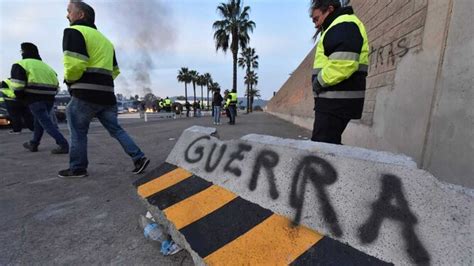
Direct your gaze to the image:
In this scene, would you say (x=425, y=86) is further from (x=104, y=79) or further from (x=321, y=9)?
(x=104, y=79)

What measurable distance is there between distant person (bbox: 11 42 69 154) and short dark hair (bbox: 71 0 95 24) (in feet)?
7.40

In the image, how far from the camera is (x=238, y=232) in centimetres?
153

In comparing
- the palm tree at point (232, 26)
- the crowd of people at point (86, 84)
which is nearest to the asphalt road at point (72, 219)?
the crowd of people at point (86, 84)

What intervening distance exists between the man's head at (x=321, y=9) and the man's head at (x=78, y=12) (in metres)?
2.82

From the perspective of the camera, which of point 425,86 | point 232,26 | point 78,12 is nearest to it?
point 425,86

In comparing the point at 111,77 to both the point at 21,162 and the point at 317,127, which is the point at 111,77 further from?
the point at 317,127

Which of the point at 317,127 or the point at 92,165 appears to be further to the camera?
the point at 92,165

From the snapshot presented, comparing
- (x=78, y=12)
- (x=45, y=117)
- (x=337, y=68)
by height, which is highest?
(x=78, y=12)

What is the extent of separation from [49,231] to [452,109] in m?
3.56

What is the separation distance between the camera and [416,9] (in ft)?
11.3

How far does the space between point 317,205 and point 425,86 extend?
7.97 ft

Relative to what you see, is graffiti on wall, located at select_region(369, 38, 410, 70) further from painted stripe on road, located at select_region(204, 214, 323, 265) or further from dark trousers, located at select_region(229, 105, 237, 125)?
dark trousers, located at select_region(229, 105, 237, 125)

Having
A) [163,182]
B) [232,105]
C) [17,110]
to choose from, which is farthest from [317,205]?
[232,105]

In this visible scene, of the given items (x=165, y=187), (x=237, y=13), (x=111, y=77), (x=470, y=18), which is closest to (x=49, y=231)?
(x=165, y=187)
